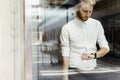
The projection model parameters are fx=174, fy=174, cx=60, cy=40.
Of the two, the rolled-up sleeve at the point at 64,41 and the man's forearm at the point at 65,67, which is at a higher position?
the rolled-up sleeve at the point at 64,41

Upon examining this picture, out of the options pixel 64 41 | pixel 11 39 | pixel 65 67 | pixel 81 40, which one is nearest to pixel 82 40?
pixel 81 40

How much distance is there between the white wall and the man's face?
1.61 feet

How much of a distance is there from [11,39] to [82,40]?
598 millimetres

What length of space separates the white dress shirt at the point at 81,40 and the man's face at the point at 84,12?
3 cm

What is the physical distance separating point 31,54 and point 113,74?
29.7 inches

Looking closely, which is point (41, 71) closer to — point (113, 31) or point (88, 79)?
point (88, 79)

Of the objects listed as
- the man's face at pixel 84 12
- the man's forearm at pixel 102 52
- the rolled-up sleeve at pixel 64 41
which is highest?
the man's face at pixel 84 12

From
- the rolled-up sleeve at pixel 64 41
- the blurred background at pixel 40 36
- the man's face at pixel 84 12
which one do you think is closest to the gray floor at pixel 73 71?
the blurred background at pixel 40 36

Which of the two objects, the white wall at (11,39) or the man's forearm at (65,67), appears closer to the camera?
the white wall at (11,39)

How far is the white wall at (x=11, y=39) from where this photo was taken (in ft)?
4.55

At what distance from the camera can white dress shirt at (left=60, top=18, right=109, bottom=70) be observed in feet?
4.89

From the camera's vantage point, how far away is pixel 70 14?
58.3 inches

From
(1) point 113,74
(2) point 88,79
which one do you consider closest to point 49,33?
(2) point 88,79

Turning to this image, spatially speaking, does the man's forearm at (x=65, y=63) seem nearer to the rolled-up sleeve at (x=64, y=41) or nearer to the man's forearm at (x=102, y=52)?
the rolled-up sleeve at (x=64, y=41)
